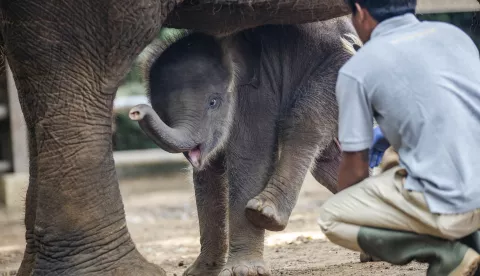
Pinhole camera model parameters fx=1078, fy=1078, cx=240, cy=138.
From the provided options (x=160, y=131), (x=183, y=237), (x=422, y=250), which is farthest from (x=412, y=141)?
(x=183, y=237)

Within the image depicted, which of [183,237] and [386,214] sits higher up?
[386,214]

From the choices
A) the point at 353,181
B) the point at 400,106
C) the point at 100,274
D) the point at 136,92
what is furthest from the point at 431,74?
the point at 136,92

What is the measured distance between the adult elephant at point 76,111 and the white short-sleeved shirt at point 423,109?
1.05 m

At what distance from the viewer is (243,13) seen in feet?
14.9

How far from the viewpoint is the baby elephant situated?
4.74 meters

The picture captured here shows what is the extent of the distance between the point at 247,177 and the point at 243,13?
2.60ft

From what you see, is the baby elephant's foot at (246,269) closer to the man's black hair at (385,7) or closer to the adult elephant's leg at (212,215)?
the adult elephant's leg at (212,215)

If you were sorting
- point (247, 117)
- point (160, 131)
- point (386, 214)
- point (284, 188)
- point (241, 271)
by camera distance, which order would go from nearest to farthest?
1. point (386, 214)
2. point (160, 131)
3. point (241, 271)
4. point (284, 188)
5. point (247, 117)

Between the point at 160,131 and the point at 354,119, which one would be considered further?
the point at 160,131

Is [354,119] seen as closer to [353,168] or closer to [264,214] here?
[353,168]

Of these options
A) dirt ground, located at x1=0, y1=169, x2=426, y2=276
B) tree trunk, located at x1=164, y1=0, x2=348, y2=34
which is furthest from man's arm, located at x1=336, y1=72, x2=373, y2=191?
dirt ground, located at x1=0, y1=169, x2=426, y2=276

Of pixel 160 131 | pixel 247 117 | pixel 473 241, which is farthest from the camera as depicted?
pixel 247 117

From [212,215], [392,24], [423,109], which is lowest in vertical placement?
[212,215]

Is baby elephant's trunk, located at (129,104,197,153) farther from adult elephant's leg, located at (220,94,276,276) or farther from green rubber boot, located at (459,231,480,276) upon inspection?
green rubber boot, located at (459,231,480,276)
